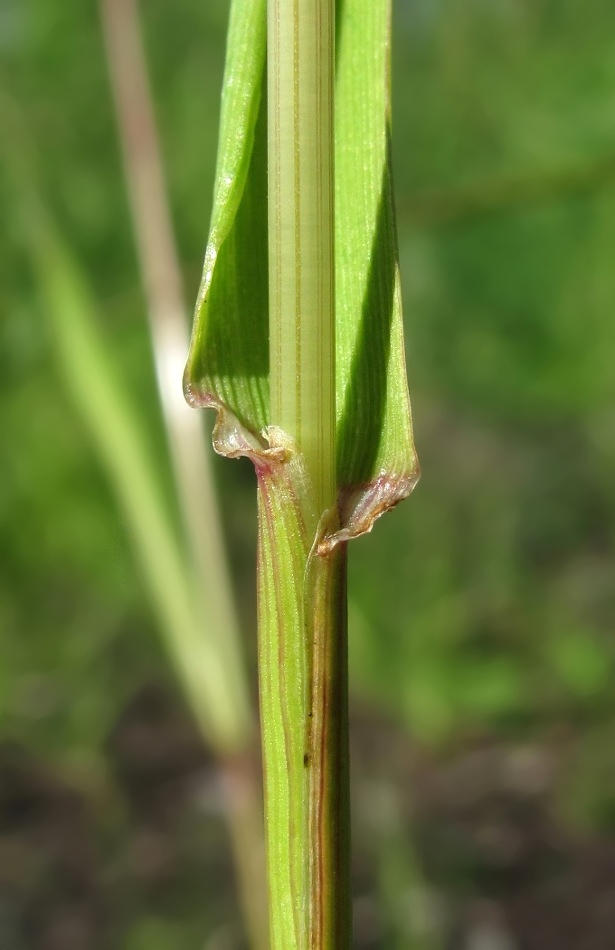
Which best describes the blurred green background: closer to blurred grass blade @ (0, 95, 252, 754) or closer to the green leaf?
blurred grass blade @ (0, 95, 252, 754)

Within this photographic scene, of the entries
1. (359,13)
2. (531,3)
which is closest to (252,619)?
(531,3)

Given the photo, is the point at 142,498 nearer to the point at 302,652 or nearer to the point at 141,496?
the point at 141,496

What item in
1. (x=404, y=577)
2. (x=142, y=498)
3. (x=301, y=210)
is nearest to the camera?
(x=301, y=210)

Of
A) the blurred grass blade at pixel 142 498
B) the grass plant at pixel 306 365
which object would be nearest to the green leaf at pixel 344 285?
the grass plant at pixel 306 365

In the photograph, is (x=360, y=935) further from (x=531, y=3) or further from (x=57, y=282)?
(x=531, y=3)

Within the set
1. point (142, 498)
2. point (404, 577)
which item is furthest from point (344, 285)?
point (404, 577)
